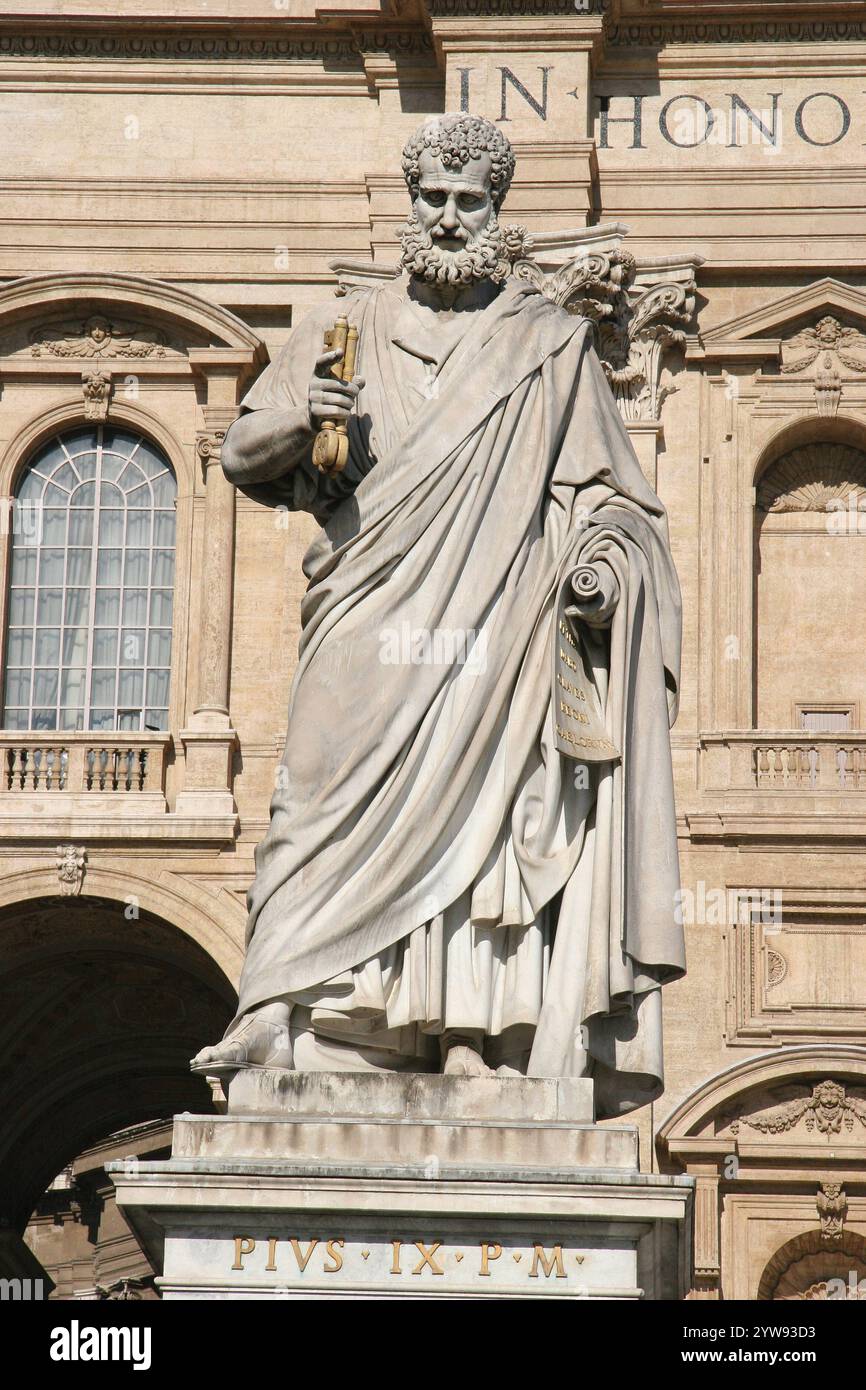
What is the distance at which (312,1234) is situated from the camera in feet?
15.1

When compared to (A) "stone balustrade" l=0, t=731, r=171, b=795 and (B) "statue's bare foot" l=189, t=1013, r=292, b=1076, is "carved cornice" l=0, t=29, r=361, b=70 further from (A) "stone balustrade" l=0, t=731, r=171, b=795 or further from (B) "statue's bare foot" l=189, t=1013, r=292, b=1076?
(B) "statue's bare foot" l=189, t=1013, r=292, b=1076

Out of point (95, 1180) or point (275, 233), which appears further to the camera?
point (95, 1180)

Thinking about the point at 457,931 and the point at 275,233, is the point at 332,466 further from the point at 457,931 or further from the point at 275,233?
the point at 275,233

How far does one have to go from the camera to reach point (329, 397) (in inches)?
207

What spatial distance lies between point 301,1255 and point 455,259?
2.01 metres

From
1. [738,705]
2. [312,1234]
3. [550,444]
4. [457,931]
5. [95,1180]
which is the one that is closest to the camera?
[312,1234]

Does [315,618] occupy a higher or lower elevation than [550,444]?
lower

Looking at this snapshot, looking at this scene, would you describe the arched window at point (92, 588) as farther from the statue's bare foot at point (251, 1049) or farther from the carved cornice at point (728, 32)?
the statue's bare foot at point (251, 1049)

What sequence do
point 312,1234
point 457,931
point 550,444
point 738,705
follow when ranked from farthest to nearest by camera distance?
point 738,705, point 550,444, point 457,931, point 312,1234

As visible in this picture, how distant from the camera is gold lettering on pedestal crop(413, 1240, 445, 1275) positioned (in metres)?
4.61

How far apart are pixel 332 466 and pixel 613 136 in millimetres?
15601

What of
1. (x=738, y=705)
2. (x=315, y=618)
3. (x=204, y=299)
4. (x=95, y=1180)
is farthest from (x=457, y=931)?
(x=95, y=1180)

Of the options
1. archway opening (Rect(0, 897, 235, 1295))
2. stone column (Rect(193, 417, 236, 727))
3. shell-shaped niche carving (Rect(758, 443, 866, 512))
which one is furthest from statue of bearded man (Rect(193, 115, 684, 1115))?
shell-shaped niche carving (Rect(758, 443, 866, 512))

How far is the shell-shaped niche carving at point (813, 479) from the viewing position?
20.0 meters
